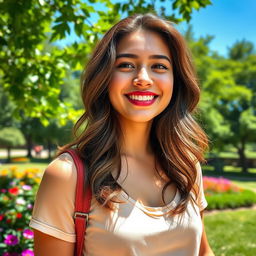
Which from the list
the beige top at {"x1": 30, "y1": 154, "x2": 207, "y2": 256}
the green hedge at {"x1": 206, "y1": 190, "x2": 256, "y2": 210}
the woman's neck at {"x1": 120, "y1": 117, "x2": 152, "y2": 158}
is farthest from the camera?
the green hedge at {"x1": 206, "y1": 190, "x2": 256, "y2": 210}

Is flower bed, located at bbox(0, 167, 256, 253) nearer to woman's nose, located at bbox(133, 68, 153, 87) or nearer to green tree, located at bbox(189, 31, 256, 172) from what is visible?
woman's nose, located at bbox(133, 68, 153, 87)

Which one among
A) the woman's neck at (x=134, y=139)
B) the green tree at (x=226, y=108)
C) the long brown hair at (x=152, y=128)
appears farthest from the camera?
the green tree at (x=226, y=108)

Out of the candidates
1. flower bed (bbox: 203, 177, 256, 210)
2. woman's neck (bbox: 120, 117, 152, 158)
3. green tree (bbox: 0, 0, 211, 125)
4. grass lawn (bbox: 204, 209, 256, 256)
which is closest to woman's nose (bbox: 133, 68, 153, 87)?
woman's neck (bbox: 120, 117, 152, 158)

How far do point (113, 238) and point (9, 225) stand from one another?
9.86 ft

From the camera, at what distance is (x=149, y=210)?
162 centimetres

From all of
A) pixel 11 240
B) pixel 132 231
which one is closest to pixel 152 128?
pixel 132 231

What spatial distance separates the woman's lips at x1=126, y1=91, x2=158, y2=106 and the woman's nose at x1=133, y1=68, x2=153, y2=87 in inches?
1.8

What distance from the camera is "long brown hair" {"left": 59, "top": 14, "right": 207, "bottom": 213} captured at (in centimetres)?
169

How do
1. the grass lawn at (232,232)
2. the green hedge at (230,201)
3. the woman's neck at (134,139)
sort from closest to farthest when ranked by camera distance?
the woman's neck at (134,139), the grass lawn at (232,232), the green hedge at (230,201)

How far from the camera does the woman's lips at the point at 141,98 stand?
172cm

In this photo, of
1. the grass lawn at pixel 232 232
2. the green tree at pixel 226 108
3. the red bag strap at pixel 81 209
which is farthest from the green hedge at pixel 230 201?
the green tree at pixel 226 108

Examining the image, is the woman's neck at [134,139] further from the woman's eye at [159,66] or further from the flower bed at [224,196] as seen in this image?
the flower bed at [224,196]

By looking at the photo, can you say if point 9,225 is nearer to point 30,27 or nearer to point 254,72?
point 30,27

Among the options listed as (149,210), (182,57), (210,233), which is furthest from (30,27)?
(210,233)
